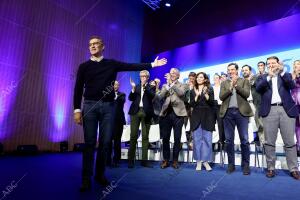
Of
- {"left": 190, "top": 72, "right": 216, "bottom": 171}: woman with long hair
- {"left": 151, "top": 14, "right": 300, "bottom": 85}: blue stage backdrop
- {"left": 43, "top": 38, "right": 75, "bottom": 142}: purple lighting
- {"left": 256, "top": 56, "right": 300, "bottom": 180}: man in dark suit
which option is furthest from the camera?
{"left": 43, "top": 38, "right": 75, "bottom": 142}: purple lighting

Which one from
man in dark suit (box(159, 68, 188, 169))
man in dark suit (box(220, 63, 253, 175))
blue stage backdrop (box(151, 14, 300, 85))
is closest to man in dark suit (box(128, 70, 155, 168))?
man in dark suit (box(159, 68, 188, 169))

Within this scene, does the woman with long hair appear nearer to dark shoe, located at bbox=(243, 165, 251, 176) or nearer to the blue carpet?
dark shoe, located at bbox=(243, 165, 251, 176)

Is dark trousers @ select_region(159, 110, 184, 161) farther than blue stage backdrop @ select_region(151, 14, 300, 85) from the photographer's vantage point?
No

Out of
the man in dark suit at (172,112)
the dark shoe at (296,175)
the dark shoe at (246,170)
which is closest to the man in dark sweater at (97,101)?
the man in dark suit at (172,112)

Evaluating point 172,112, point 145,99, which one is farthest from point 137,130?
point 172,112

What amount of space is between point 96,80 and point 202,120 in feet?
5.82

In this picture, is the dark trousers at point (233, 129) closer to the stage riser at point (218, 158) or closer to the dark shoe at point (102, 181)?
the stage riser at point (218, 158)

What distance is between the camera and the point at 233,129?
131 inches

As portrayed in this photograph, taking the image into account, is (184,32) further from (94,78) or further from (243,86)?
(94,78)

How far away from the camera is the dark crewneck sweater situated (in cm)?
234

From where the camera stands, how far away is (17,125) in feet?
19.3

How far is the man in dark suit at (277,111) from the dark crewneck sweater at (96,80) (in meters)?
1.56

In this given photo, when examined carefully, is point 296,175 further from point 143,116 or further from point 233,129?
point 143,116

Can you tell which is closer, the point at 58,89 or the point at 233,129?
→ the point at 233,129
